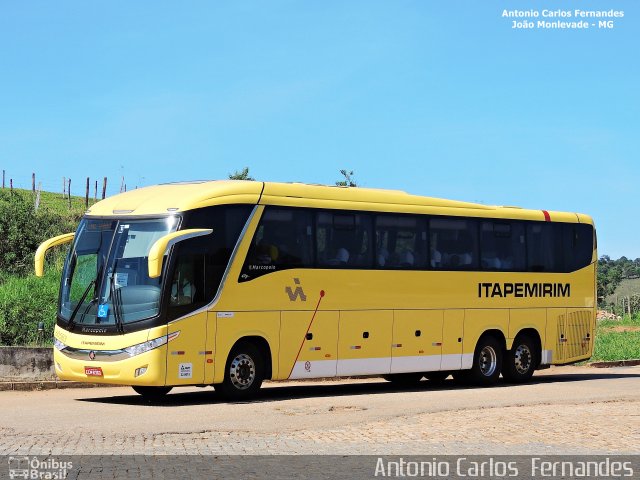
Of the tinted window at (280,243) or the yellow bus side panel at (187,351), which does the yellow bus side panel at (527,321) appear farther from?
the yellow bus side panel at (187,351)

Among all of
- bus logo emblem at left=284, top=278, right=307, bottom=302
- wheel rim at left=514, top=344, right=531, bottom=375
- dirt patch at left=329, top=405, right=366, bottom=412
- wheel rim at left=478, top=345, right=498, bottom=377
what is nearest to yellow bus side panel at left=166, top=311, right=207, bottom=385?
bus logo emblem at left=284, top=278, right=307, bottom=302

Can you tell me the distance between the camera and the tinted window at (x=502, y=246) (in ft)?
82.4

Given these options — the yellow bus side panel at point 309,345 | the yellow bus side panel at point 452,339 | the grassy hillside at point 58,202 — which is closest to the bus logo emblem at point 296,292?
the yellow bus side panel at point 309,345

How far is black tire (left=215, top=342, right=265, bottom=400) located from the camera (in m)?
20.1

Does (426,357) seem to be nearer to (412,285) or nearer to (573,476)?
(412,285)

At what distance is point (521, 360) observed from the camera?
85.8 feet

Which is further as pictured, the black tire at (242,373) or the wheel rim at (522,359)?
the wheel rim at (522,359)

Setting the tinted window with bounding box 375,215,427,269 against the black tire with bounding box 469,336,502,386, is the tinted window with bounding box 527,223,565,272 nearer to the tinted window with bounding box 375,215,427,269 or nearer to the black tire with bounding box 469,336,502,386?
the black tire with bounding box 469,336,502,386

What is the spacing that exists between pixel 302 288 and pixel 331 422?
17.6 feet

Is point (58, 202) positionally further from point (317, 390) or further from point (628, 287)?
point (628, 287)

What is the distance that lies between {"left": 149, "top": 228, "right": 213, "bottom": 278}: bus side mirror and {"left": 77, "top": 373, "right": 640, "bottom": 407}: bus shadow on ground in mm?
2511

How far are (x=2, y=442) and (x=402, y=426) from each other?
504cm

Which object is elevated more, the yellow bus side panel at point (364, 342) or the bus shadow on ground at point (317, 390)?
the yellow bus side panel at point (364, 342)

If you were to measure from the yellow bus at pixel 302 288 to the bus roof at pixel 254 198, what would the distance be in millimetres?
29
